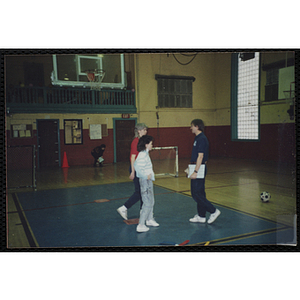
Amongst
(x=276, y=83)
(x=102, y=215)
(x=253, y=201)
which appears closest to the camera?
(x=102, y=215)

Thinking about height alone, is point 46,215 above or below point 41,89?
A: below

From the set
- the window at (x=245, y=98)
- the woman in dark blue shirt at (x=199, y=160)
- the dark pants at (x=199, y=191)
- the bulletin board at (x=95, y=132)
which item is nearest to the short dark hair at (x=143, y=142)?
the woman in dark blue shirt at (x=199, y=160)

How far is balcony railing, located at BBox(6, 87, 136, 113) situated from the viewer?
533 inches

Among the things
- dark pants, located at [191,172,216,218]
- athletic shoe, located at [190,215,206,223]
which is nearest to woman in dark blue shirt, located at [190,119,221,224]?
dark pants, located at [191,172,216,218]

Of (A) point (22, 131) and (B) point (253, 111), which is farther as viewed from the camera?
(B) point (253, 111)

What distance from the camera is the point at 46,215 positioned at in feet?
18.6

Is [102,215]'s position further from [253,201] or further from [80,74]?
[80,74]

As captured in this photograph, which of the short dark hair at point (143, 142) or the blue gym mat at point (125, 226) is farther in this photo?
the short dark hair at point (143, 142)

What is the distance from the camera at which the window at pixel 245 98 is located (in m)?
15.1

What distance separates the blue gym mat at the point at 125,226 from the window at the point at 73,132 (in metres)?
8.11

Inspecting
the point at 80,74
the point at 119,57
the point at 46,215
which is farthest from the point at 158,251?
the point at 119,57

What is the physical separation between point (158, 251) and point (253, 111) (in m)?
13.5

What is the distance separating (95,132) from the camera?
1555cm

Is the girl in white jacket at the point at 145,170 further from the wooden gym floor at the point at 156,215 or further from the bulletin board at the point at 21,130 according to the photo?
the bulletin board at the point at 21,130
